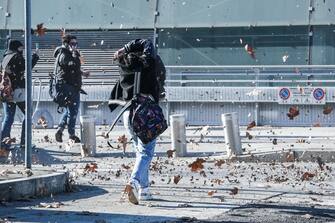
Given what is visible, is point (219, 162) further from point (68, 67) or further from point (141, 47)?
point (141, 47)

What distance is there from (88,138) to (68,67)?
1.92 metres

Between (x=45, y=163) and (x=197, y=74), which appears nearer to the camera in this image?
(x=45, y=163)

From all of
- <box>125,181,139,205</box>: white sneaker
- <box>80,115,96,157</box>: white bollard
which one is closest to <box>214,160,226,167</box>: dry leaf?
<box>80,115,96,157</box>: white bollard

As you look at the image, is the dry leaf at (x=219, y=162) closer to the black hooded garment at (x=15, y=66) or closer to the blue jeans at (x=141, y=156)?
the black hooded garment at (x=15, y=66)

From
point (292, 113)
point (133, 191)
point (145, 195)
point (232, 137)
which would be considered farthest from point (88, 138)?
Result: point (133, 191)

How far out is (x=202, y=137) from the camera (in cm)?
1931

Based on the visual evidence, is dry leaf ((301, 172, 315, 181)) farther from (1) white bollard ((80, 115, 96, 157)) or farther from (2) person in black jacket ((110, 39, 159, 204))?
(1) white bollard ((80, 115, 96, 157))

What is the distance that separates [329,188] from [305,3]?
1493 cm

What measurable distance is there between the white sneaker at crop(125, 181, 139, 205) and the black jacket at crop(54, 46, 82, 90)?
8.09 m

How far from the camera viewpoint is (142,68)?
10.2 m

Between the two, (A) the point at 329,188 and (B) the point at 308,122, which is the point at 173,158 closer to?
(A) the point at 329,188

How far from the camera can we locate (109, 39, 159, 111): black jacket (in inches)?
399

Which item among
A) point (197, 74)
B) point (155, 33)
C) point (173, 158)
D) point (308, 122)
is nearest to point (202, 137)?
point (173, 158)

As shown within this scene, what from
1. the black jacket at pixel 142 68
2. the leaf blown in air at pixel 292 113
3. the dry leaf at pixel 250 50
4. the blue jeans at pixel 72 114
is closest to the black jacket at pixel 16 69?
the blue jeans at pixel 72 114
